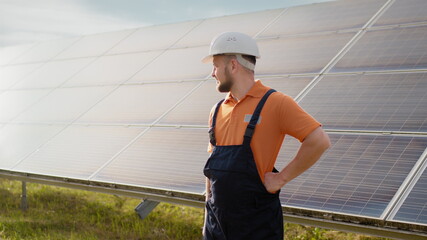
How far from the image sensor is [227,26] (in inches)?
420

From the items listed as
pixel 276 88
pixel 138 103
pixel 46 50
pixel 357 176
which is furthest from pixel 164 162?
pixel 46 50

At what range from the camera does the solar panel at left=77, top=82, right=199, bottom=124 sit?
26.5ft

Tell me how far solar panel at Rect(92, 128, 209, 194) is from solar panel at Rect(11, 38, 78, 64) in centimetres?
739

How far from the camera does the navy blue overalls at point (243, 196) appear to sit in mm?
3637

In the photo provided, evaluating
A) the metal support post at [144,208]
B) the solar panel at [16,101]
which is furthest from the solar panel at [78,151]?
the solar panel at [16,101]

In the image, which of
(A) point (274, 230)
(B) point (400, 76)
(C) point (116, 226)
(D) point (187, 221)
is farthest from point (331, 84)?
(C) point (116, 226)

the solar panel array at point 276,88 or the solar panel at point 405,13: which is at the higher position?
the solar panel at point 405,13

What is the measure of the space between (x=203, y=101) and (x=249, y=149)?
3.99 m

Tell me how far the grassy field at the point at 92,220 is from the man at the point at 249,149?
4.32m

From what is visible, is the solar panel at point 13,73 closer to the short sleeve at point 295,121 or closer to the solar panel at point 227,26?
the solar panel at point 227,26

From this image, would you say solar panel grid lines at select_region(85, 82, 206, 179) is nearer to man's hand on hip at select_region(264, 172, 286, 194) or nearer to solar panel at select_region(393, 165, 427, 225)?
man's hand on hip at select_region(264, 172, 286, 194)

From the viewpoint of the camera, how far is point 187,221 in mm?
9258

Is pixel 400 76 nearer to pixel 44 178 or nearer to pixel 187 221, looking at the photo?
pixel 187 221

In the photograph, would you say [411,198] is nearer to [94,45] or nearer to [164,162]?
[164,162]
